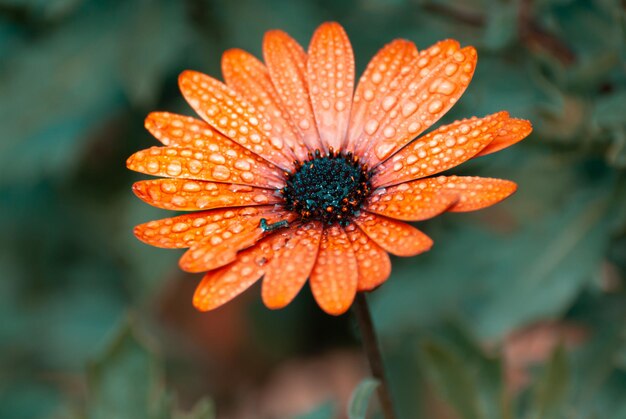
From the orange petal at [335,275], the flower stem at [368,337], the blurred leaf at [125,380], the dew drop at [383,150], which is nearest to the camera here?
the orange petal at [335,275]

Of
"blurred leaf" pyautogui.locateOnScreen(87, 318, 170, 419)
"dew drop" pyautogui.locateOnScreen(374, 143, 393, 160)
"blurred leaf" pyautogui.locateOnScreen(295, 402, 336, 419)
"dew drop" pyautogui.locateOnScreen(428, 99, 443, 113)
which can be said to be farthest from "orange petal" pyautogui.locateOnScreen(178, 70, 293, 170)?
"blurred leaf" pyautogui.locateOnScreen(295, 402, 336, 419)

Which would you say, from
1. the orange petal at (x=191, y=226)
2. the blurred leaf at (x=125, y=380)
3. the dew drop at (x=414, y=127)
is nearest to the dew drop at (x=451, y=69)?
the dew drop at (x=414, y=127)

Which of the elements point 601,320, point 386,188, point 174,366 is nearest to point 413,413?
point 601,320

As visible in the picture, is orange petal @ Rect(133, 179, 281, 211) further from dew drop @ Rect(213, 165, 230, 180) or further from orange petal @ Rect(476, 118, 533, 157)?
orange petal @ Rect(476, 118, 533, 157)

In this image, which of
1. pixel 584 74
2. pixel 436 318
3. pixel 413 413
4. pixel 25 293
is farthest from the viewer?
pixel 25 293

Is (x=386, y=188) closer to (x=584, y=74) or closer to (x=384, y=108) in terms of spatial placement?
(x=384, y=108)

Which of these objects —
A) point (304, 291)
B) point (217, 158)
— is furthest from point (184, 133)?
point (304, 291)

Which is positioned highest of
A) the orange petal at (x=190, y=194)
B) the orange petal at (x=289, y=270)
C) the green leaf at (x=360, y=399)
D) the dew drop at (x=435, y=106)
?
the dew drop at (x=435, y=106)

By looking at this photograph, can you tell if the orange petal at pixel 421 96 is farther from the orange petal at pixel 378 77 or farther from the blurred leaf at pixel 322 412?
the blurred leaf at pixel 322 412
